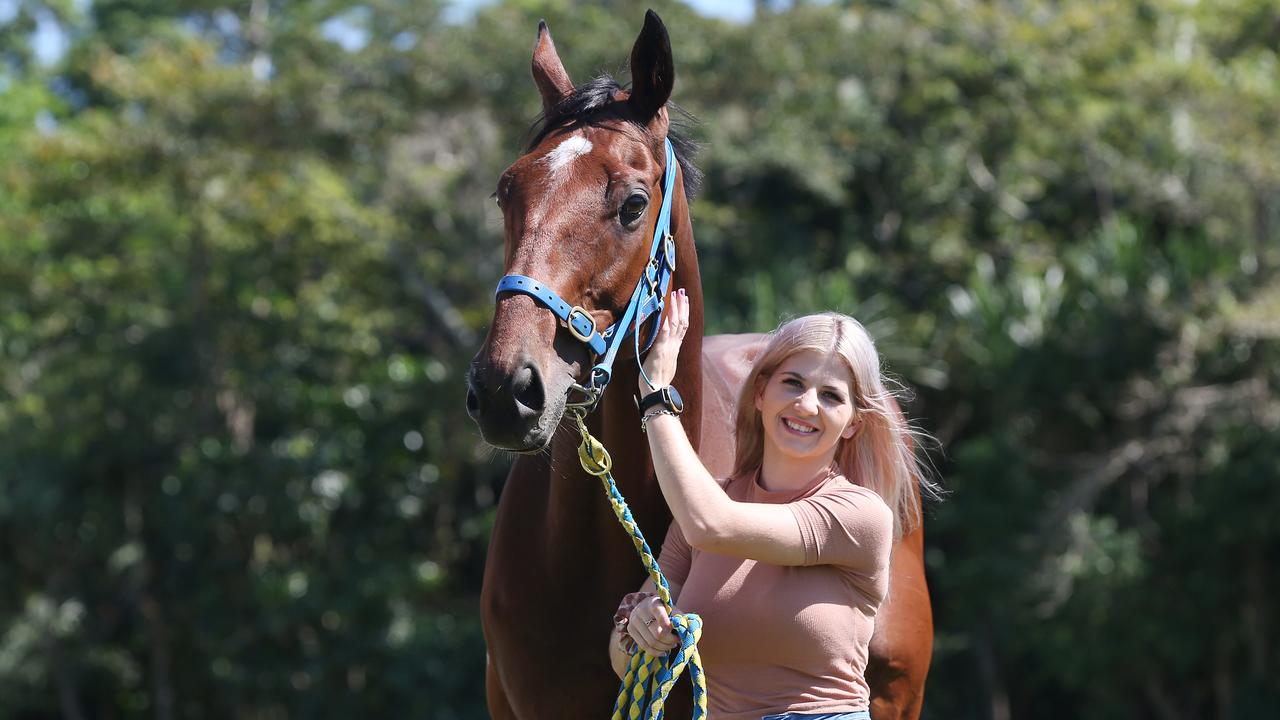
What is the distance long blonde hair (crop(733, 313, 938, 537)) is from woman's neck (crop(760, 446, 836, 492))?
0.09 m

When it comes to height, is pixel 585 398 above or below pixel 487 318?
below

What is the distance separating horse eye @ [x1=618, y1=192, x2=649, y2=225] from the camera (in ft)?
8.79

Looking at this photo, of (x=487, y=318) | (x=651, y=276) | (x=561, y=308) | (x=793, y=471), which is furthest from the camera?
(x=487, y=318)

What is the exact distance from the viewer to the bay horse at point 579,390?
8.13 feet

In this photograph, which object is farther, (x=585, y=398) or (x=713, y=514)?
(x=585, y=398)

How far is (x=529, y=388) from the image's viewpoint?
95.0 inches

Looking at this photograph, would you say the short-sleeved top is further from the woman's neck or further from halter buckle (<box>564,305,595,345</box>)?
halter buckle (<box>564,305,595,345</box>)

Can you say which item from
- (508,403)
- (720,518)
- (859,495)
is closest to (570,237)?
(508,403)

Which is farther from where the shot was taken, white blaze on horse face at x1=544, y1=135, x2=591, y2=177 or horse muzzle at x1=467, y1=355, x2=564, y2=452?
white blaze on horse face at x1=544, y1=135, x2=591, y2=177

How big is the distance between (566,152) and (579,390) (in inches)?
19.4

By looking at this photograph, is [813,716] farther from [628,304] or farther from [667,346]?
[628,304]

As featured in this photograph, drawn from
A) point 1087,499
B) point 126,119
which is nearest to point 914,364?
point 1087,499

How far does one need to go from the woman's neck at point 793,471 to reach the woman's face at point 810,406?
2cm

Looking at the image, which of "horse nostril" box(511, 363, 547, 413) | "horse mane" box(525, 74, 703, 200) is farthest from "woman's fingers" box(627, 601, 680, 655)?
"horse mane" box(525, 74, 703, 200)
